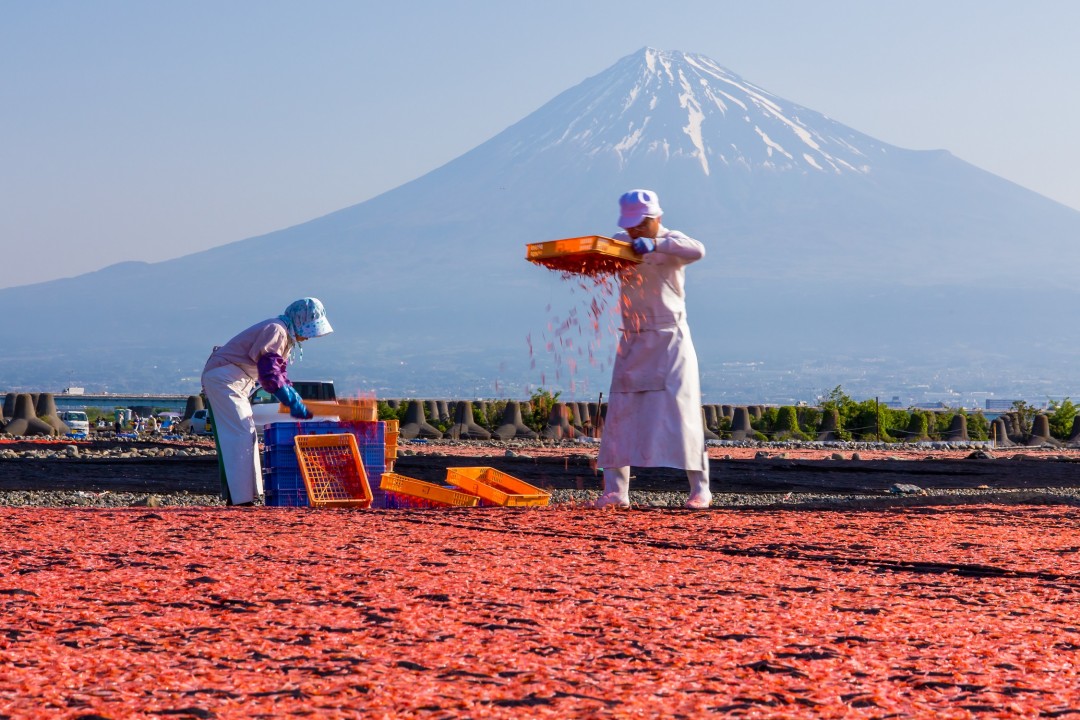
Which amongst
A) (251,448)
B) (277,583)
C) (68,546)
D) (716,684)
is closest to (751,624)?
(716,684)

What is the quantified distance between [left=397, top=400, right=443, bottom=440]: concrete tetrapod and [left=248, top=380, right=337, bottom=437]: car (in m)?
1.94

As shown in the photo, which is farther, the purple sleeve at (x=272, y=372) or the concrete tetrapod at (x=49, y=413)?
the concrete tetrapod at (x=49, y=413)

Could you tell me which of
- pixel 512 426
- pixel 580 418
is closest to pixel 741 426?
pixel 580 418

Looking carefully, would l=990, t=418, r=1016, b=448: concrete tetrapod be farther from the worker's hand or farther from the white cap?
the worker's hand

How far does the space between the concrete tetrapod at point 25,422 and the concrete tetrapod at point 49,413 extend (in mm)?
313

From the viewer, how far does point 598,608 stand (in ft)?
16.0

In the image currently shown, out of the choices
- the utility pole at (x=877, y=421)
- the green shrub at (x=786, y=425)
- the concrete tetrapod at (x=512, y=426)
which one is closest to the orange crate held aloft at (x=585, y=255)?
the concrete tetrapod at (x=512, y=426)

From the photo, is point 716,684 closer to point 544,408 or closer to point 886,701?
point 886,701

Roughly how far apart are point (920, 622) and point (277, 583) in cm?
229

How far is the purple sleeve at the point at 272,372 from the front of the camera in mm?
9500

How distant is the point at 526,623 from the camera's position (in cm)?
455

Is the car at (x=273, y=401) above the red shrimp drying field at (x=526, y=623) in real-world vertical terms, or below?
above

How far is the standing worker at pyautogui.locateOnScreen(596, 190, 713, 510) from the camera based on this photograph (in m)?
9.34

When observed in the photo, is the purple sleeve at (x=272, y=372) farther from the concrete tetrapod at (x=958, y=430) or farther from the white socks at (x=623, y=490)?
the concrete tetrapod at (x=958, y=430)
